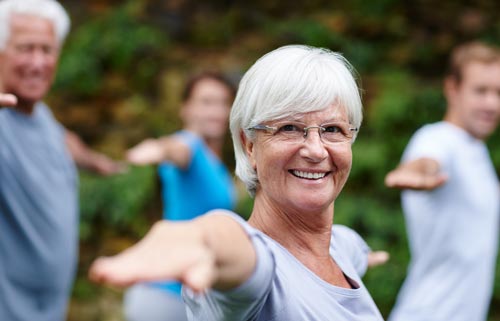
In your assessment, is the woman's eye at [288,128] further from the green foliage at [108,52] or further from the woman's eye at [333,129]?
the green foliage at [108,52]

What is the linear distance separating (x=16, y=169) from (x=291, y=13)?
409 cm

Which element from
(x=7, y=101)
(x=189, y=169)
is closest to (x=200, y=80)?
(x=189, y=169)

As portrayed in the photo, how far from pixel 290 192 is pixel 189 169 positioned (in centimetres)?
194

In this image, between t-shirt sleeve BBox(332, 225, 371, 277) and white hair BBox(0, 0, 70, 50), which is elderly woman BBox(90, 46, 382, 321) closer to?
t-shirt sleeve BBox(332, 225, 371, 277)

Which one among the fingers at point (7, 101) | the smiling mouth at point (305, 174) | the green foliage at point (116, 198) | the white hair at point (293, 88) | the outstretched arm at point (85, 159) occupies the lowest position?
the green foliage at point (116, 198)

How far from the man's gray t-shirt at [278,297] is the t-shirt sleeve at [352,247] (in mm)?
243

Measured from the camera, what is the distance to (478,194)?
2.95m

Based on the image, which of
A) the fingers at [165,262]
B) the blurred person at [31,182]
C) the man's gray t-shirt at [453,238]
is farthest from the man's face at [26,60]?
the fingers at [165,262]

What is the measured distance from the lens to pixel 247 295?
110 cm

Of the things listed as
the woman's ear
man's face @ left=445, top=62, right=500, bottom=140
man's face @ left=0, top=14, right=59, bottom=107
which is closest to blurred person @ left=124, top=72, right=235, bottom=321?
man's face @ left=0, top=14, right=59, bottom=107

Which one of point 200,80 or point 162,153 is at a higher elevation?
point 200,80

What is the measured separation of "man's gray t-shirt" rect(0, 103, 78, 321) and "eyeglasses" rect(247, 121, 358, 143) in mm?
1421

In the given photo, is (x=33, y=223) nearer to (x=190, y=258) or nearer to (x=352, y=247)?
(x=352, y=247)

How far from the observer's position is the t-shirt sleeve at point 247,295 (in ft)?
3.57
